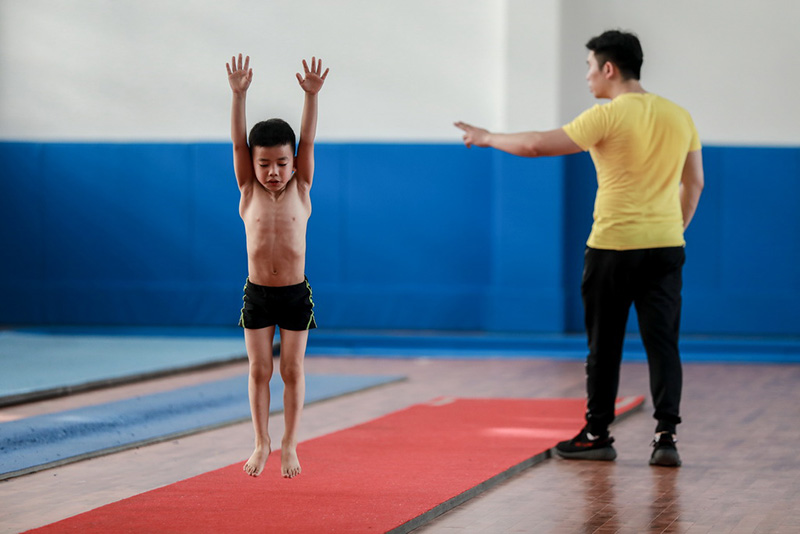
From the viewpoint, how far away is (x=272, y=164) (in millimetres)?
3639

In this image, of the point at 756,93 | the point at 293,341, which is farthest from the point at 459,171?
the point at 293,341

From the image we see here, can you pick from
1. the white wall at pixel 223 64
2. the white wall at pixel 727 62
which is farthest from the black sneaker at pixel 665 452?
the white wall at pixel 223 64

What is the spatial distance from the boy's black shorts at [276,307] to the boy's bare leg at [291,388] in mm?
40

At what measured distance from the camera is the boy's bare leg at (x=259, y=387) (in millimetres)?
3711

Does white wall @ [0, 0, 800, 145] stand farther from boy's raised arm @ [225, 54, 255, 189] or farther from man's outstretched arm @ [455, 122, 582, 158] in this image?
boy's raised arm @ [225, 54, 255, 189]

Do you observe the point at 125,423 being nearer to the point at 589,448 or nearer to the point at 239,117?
the point at 589,448

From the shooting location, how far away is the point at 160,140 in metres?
9.90

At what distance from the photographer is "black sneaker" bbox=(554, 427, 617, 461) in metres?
4.71

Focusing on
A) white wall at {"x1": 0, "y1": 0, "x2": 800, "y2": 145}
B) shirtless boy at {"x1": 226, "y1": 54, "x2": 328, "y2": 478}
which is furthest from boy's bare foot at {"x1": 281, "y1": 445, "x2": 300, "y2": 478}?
white wall at {"x1": 0, "y1": 0, "x2": 800, "y2": 145}

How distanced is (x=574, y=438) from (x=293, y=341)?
1553 millimetres

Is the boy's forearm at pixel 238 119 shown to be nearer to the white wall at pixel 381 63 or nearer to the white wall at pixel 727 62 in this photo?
the white wall at pixel 381 63

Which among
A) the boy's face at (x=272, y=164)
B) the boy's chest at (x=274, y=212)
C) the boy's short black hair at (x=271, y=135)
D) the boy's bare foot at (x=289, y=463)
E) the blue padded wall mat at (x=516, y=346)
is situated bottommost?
the blue padded wall mat at (x=516, y=346)

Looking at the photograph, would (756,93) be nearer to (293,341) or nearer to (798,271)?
(798,271)

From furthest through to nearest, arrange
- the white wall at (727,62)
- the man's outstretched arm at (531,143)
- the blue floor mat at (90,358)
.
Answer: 1. the white wall at (727,62)
2. the blue floor mat at (90,358)
3. the man's outstretched arm at (531,143)
